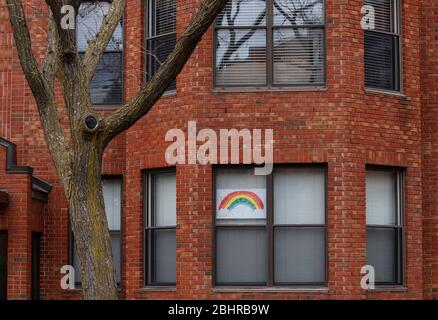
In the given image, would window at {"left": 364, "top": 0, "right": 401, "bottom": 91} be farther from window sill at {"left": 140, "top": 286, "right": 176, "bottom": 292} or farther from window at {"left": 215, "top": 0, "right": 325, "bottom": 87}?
window sill at {"left": 140, "top": 286, "right": 176, "bottom": 292}

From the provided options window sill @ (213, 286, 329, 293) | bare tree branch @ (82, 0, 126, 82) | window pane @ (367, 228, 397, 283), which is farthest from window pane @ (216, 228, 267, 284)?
bare tree branch @ (82, 0, 126, 82)

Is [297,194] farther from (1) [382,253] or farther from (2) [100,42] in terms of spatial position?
(2) [100,42]

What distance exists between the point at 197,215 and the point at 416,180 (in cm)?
378

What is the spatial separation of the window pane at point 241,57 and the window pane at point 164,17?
100 centimetres

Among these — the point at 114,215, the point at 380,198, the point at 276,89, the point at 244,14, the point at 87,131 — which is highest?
the point at 244,14

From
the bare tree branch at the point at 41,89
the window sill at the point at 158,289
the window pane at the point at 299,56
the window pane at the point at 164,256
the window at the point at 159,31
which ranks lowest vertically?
the window sill at the point at 158,289

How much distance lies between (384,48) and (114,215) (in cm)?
563

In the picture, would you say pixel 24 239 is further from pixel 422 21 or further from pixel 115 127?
pixel 422 21

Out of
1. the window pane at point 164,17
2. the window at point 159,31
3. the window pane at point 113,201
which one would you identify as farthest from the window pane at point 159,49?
the window pane at point 113,201

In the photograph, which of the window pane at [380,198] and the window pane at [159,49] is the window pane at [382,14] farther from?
the window pane at [159,49]

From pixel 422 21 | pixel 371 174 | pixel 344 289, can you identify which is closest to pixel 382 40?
pixel 422 21

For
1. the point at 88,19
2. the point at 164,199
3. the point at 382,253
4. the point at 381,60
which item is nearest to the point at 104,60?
the point at 88,19

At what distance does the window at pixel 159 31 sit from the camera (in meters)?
17.8

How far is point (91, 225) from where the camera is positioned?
1359cm
